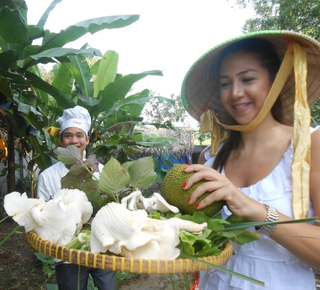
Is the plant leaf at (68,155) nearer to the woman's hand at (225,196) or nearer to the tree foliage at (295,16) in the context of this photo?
Answer: the woman's hand at (225,196)

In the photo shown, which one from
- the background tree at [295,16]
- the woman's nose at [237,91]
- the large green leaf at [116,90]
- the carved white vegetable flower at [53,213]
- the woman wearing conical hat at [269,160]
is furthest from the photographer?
A: the background tree at [295,16]

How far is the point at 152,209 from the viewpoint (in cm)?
72

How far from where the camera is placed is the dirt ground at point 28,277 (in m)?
2.54

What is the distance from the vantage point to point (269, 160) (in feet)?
2.85

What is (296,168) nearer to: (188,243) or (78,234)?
(188,243)

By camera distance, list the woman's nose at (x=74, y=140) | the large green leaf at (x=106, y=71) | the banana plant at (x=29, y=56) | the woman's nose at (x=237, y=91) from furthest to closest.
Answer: the large green leaf at (x=106, y=71), the banana plant at (x=29, y=56), the woman's nose at (x=74, y=140), the woman's nose at (x=237, y=91)

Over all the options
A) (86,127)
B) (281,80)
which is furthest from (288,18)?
(281,80)

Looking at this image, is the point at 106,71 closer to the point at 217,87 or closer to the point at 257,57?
the point at 217,87

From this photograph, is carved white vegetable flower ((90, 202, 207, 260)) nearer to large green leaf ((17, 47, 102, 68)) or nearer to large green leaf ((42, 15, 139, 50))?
large green leaf ((17, 47, 102, 68))

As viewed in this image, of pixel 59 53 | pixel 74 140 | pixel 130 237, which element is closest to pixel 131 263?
pixel 130 237

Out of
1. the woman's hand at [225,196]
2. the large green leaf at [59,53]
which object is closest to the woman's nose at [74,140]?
the large green leaf at [59,53]

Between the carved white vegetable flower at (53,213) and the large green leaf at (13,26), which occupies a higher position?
the large green leaf at (13,26)

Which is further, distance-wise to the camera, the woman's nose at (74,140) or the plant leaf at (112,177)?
the woman's nose at (74,140)

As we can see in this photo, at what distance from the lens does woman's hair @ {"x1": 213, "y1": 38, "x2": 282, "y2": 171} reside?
876 millimetres
